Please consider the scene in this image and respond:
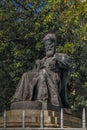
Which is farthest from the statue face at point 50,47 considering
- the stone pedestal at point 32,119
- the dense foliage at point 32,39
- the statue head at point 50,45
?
the dense foliage at point 32,39

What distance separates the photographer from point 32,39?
1794cm

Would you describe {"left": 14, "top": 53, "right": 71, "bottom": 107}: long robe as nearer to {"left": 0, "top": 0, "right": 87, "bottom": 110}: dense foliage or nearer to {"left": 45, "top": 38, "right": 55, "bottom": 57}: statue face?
{"left": 45, "top": 38, "right": 55, "bottom": 57}: statue face

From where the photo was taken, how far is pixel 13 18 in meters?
18.3

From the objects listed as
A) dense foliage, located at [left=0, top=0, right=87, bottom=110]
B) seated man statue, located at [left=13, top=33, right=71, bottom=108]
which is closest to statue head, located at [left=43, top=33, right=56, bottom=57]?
seated man statue, located at [left=13, top=33, right=71, bottom=108]

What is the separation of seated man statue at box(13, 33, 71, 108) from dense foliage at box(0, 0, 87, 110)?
5.54m

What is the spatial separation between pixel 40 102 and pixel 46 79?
2.77 feet

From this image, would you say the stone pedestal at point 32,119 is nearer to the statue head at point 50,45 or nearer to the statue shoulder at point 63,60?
the statue shoulder at point 63,60

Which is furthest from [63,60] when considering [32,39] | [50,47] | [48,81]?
[32,39]

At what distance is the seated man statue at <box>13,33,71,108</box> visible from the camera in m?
10.5

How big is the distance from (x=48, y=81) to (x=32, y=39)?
7.28 metres

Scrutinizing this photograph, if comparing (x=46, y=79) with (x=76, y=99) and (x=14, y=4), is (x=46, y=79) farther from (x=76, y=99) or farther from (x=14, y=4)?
(x=14, y=4)

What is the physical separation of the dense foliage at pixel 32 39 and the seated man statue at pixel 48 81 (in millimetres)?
5538

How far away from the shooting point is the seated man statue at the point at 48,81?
415 inches

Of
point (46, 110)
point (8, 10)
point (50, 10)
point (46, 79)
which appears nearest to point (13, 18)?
point (8, 10)
